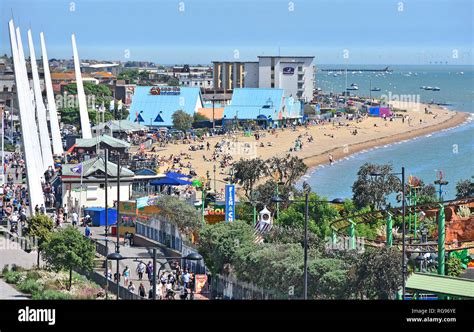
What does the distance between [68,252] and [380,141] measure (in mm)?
41227

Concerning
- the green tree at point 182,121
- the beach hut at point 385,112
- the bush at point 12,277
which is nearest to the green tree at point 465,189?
the bush at point 12,277

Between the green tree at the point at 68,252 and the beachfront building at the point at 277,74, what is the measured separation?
1879 inches

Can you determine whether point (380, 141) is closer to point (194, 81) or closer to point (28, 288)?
point (194, 81)

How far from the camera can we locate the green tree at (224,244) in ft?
39.6

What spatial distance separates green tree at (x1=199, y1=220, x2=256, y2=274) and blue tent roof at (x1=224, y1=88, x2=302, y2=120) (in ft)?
133

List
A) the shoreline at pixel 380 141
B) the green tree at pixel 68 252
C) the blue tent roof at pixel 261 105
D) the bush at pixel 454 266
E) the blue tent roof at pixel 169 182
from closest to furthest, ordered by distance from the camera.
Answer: the bush at pixel 454 266 < the green tree at pixel 68 252 < the blue tent roof at pixel 169 182 < the shoreline at pixel 380 141 < the blue tent roof at pixel 261 105

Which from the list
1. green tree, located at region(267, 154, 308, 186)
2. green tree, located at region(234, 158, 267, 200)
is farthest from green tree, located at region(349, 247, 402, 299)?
green tree, located at region(267, 154, 308, 186)

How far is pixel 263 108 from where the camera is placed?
55.2 m

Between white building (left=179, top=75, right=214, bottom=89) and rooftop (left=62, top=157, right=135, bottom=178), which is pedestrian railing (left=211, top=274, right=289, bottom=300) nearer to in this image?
rooftop (left=62, top=157, right=135, bottom=178)

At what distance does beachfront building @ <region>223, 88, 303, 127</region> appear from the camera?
54.2 m

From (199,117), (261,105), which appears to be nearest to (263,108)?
(261,105)

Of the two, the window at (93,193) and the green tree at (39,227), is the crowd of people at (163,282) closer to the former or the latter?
the green tree at (39,227)

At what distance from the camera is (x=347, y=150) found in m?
47.4
